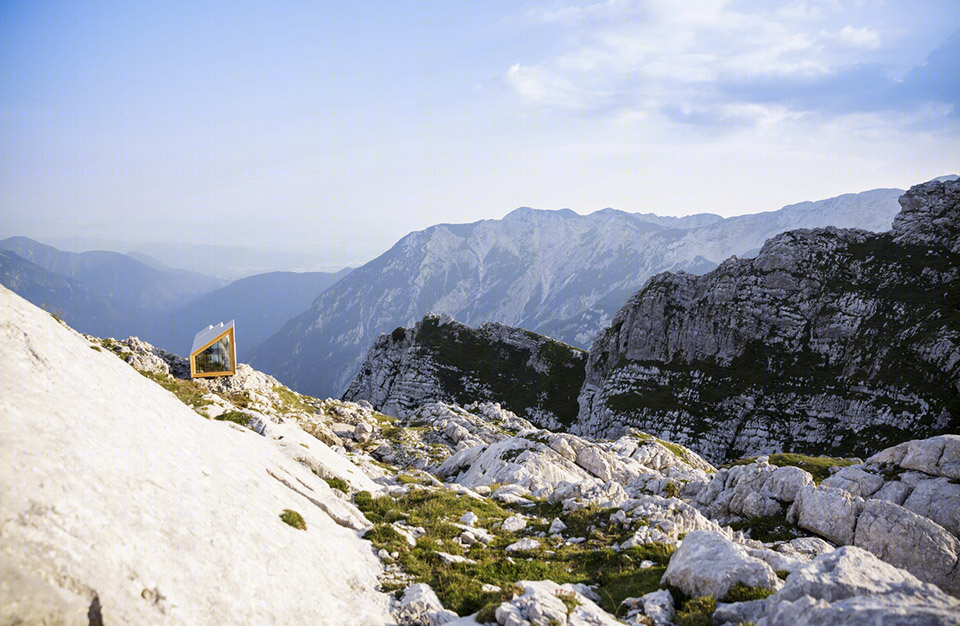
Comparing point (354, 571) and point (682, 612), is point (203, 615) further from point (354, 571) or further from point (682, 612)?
point (682, 612)

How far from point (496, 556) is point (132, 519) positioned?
12.1m

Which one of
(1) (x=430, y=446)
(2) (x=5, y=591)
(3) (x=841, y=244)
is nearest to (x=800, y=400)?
(3) (x=841, y=244)

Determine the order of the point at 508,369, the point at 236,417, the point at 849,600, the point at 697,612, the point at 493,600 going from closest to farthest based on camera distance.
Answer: the point at 849,600
the point at 697,612
the point at 493,600
the point at 236,417
the point at 508,369

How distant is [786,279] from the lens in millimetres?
115875

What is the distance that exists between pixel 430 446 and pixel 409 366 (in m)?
96.8

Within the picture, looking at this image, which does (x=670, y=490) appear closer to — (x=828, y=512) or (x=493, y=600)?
(x=828, y=512)

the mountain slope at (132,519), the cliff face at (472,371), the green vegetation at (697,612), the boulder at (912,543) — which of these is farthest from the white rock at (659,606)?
the cliff face at (472,371)

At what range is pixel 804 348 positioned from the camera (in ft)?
360

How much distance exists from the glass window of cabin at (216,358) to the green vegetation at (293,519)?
2939 centimetres

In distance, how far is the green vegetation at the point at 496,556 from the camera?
1448 centimetres

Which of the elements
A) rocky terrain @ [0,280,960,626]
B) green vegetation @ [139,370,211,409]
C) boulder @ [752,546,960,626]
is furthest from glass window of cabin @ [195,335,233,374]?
boulder @ [752,546,960,626]

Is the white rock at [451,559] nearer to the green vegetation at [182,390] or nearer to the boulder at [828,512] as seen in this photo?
the green vegetation at [182,390]

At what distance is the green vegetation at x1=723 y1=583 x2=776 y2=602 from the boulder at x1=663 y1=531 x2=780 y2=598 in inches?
5.3

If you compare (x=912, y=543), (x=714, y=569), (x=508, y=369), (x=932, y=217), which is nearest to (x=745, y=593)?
(x=714, y=569)
